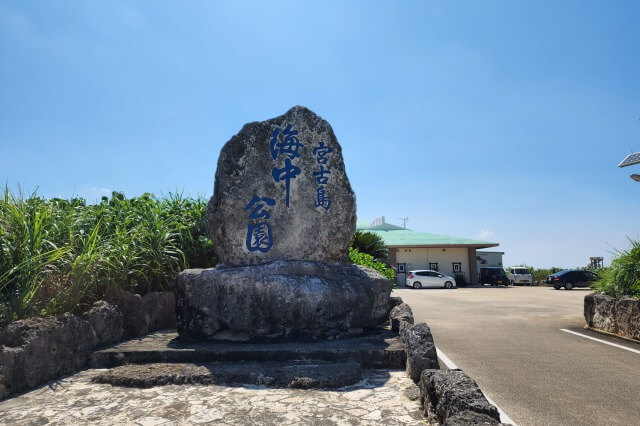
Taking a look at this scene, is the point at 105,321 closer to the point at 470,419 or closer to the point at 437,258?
the point at 470,419

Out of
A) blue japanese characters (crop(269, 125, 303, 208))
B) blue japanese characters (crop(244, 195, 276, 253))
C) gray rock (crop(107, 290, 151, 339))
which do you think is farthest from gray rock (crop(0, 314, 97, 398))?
blue japanese characters (crop(269, 125, 303, 208))

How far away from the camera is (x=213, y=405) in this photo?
339 centimetres

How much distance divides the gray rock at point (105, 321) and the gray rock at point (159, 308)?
0.75m

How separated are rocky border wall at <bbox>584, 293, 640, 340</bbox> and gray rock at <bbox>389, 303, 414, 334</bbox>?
155 inches

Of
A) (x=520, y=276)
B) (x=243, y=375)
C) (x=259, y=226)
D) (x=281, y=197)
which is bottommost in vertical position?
(x=243, y=375)

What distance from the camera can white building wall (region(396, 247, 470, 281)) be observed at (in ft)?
91.6

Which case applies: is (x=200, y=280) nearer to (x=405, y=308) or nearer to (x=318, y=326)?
(x=318, y=326)

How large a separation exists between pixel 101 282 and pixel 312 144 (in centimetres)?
338

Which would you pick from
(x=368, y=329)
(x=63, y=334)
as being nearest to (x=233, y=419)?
(x=63, y=334)

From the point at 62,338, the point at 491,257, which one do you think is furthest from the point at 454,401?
the point at 491,257

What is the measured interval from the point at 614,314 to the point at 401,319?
4571mm

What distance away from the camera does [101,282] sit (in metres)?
5.28

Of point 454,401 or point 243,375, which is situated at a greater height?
point 454,401

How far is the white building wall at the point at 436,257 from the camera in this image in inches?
1099
